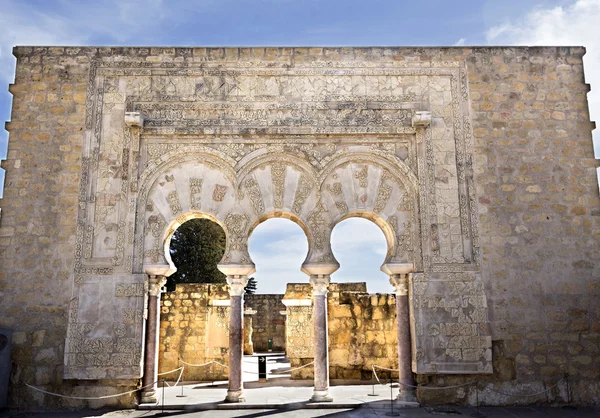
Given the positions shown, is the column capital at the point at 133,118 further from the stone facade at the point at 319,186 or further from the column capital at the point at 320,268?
the column capital at the point at 320,268

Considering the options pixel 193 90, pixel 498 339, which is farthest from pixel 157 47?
pixel 498 339

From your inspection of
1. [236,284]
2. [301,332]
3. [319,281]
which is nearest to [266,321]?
[301,332]

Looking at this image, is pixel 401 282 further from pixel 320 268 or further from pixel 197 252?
pixel 197 252

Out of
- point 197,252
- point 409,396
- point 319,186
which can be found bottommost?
point 409,396

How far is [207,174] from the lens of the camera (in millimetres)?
8195

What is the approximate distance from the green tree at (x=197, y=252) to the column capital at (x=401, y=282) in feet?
51.2

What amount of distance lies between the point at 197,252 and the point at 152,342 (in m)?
15.2

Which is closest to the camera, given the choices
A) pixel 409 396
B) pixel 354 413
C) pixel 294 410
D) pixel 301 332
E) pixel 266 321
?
pixel 354 413

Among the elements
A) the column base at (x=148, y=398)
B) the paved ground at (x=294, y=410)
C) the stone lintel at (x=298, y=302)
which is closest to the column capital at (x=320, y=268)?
the paved ground at (x=294, y=410)

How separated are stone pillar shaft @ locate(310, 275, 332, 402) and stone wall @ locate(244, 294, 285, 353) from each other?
1143 cm

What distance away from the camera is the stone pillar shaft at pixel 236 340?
25.0 ft

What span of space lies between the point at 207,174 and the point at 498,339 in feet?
16.8

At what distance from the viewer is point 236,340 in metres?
7.78

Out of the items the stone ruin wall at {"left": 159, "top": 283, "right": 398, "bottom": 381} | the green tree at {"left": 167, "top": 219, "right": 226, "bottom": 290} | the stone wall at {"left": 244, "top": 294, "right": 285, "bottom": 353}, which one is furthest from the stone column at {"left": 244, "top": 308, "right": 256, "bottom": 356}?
the green tree at {"left": 167, "top": 219, "right": 226, "bottom": 290}
